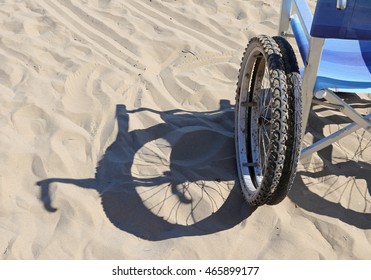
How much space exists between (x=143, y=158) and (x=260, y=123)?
2.32 ft

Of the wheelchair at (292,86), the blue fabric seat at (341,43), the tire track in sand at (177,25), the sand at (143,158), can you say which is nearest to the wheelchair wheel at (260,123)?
the wheelchair at (292,86)

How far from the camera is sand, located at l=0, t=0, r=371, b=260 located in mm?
2637

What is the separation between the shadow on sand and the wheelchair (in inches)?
5.7

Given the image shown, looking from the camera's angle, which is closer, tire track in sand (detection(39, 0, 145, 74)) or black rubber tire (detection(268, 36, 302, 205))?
black rubber tire (detection(268, 36, 302, 205))

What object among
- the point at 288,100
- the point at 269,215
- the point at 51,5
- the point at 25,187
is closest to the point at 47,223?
the point at 25,187

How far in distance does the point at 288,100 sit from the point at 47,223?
4.37ft

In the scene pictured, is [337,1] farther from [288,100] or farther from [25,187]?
[25,187]

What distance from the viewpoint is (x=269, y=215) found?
277cm

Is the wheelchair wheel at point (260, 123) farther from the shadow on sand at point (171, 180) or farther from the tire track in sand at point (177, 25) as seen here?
the tire track in sand at point (177, 25)

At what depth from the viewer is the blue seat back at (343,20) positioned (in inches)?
89.5

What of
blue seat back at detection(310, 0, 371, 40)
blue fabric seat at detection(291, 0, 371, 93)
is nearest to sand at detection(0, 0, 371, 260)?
blue fabric seat at detection(291, 0, 371, 93)

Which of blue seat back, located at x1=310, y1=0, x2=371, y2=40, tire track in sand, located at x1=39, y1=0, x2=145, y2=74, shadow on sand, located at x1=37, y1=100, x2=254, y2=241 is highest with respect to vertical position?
blue seat back, located at x1=310, y1=0, x2=371, y2=40

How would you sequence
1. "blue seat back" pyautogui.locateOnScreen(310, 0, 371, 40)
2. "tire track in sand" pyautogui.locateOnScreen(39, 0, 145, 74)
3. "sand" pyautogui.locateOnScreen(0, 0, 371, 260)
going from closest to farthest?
"blue seat back" pyautogui.locateOnScreen(310, 0, 371, 40) < "sand" pyautogui.locateOnScreen(0, 0, 371, 260) < "tire track in sand" pyautogui.locateOnScreen(39, 0, 145, 74)

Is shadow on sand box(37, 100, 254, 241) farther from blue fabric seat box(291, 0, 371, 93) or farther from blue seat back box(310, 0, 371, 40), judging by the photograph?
blue seat back box(310, 0, 371, 40)
